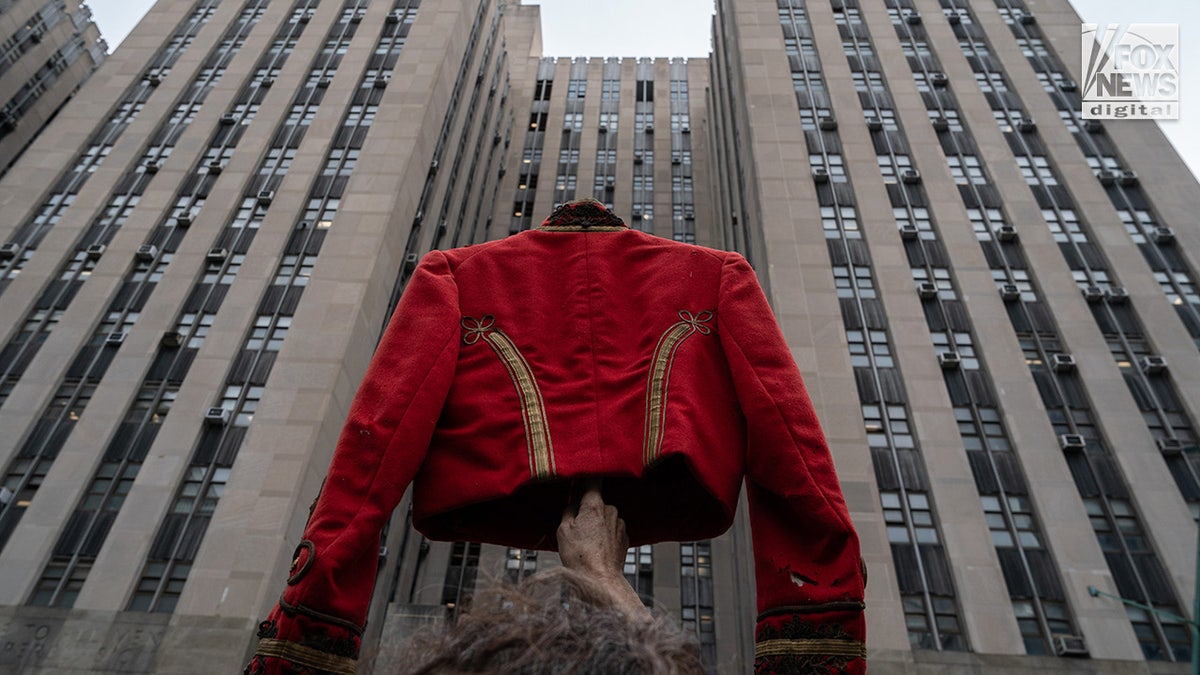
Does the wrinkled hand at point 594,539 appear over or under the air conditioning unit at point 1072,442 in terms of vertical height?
under

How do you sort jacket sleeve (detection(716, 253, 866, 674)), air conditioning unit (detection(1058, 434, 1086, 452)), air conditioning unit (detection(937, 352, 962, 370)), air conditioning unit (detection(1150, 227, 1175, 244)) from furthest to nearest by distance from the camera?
air conditioning unit (detection(1150, 227, 1175, 244)) < air conditioning unit (detection(937, 352, 962, 370)) < air conditioning unit (detection(1058, 434, 1086, 452)) < jacket sleeve (detection(716, 253, 866, 674))

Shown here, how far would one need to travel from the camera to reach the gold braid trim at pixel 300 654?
8.63 ft

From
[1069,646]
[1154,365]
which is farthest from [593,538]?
[1154,365]

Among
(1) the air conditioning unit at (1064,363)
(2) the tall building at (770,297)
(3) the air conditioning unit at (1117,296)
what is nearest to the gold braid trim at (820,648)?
(2) the tall building at (770,297)

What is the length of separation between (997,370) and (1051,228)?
28.0ft

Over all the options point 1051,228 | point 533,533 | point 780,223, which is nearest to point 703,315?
point 533,533

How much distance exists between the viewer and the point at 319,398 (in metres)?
24.8

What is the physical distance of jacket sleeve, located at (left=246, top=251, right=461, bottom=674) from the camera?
106 inches

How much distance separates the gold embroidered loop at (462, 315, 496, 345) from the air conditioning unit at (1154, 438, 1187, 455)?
89.8ft

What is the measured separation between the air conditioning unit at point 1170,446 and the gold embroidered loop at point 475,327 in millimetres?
27384

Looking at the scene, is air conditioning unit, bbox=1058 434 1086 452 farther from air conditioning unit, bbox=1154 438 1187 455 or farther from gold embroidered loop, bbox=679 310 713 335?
gold embroidered loop, bbox=679 310 713 335

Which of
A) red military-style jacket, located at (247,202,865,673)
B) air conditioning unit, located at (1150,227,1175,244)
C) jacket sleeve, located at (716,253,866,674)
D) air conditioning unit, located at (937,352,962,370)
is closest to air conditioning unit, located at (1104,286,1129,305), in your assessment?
air conditioning unit, located at (1150,227,1175,244)

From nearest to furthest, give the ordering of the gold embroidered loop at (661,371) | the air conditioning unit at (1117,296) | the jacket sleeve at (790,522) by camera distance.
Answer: the jacket sleeve at (790,522) → the gold embroidered loop at (661,371) → the air conditioning unit at (1117,296)

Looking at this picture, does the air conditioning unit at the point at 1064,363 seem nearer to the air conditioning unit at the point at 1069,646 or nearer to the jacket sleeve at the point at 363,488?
the air conditioning unit at the point at 1069,646
